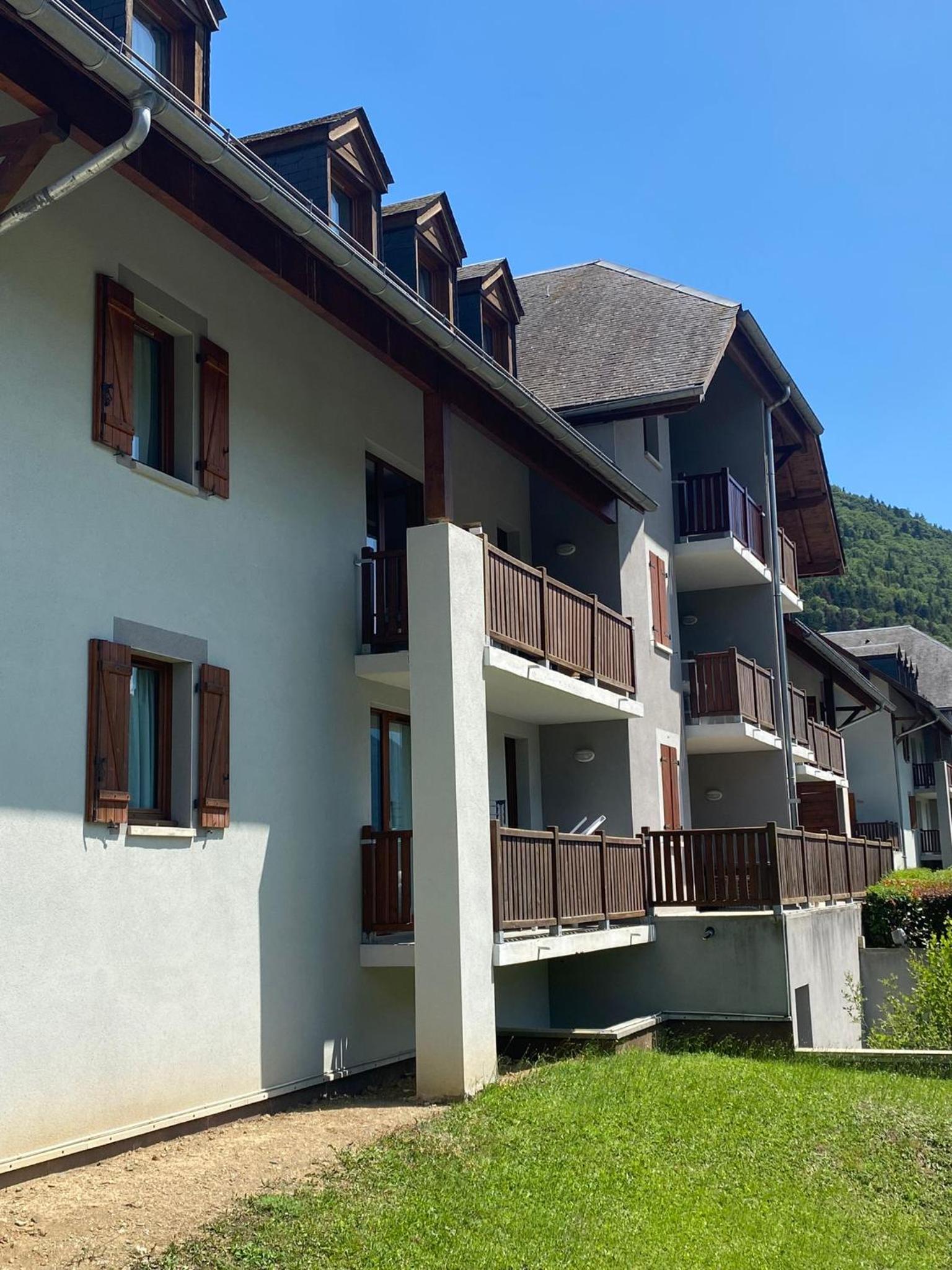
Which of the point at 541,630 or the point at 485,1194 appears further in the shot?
the point at 541,630

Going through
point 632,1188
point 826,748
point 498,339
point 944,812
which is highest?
point 498,339

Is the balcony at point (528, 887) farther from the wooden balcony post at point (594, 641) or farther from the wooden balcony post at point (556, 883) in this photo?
the wooden balcony post at point (594, 641)

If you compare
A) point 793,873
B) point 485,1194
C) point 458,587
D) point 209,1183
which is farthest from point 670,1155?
point 793,873

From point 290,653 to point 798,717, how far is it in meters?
16.4

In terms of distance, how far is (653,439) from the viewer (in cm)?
2253

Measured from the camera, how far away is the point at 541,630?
1570 cm

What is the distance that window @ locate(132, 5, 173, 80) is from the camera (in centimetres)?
1190

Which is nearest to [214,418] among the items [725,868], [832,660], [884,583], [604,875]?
[604,875]

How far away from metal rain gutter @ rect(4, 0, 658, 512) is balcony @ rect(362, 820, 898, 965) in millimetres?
4606

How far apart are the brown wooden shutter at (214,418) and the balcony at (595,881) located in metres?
4.00

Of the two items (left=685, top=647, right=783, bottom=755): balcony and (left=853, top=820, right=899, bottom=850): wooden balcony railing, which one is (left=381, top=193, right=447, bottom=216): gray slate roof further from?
(left=853, top=820, right=899, bottom=850): wooden balcony railing

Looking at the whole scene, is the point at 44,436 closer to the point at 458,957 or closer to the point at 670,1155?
the point at 458,957

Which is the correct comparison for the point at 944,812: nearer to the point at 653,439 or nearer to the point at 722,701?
the point at 722,701

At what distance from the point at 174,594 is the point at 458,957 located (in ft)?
13.6
